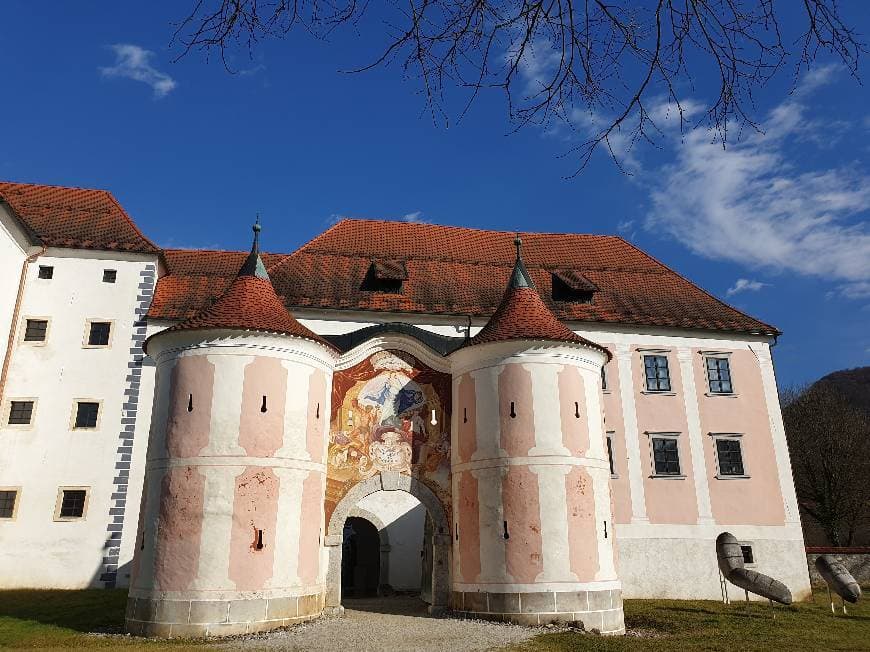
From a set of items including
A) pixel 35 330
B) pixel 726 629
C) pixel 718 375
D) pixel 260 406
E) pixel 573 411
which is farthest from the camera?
pixel 718 375

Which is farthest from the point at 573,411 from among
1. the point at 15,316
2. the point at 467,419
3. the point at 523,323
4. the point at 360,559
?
the point at 15,316

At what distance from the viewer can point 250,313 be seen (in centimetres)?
1519

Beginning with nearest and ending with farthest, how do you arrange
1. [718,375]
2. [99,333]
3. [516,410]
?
[516,410] → [99,333] → [718,375]

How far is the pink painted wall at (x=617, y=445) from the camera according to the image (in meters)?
20.4

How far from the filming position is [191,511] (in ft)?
44.2

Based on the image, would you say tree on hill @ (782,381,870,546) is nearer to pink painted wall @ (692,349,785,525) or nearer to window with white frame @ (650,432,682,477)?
pink painted wall @ (692,349,785,525)

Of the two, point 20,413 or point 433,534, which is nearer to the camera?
point 433,534

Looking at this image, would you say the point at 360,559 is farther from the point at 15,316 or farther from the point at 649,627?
the point at 15,316

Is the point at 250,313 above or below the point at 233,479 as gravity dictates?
above

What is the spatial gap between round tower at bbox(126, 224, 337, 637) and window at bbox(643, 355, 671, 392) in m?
11.6

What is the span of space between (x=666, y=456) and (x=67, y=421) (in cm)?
1817

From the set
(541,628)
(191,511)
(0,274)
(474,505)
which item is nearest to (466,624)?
(541,628)

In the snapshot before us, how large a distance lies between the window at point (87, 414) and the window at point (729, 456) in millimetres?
19109

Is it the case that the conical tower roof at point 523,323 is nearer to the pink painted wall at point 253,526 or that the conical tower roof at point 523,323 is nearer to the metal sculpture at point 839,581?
the pink painted wall at point 253,526
